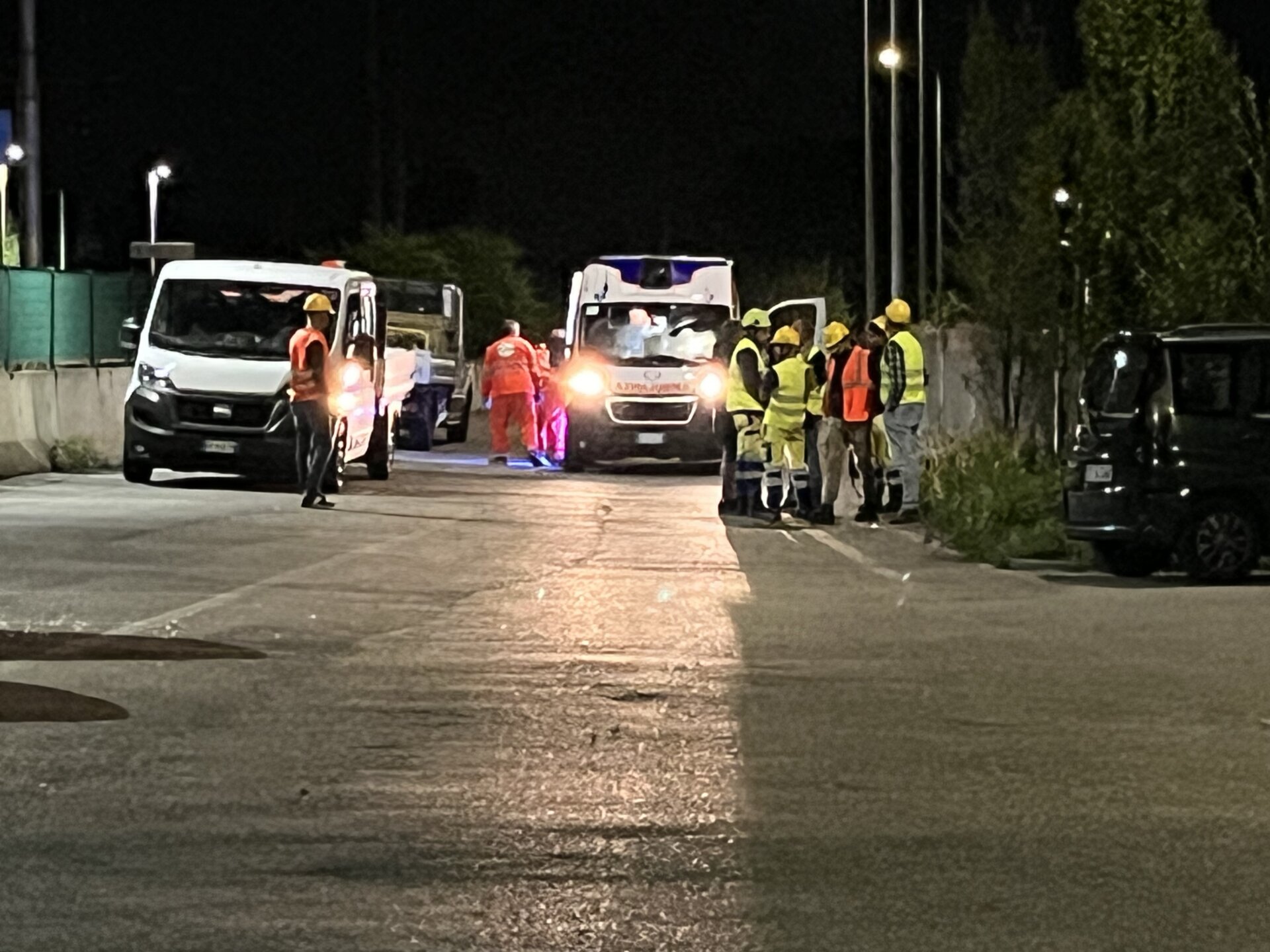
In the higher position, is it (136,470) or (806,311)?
(806,311)

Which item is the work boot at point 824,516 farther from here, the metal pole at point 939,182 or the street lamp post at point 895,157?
the metal pole at point 939,182

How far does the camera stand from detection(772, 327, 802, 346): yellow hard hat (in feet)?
69.4

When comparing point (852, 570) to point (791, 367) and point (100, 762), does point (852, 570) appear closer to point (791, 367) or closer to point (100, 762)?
point (791, 367)

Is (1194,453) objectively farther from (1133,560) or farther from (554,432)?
(554,432)

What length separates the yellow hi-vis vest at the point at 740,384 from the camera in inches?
835

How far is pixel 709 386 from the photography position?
28828 mm

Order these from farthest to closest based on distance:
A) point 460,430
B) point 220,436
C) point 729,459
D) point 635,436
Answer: point 460,430
point 635,436
point 220,436
point 729,459

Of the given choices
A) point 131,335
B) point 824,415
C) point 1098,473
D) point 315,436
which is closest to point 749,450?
point 824,415

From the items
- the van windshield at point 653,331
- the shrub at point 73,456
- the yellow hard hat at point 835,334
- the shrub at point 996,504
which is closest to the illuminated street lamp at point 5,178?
the shrub at point 73,456

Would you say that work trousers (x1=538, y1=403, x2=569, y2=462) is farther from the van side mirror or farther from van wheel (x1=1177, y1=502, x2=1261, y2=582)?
van wheel (x1=1177, y1=502, x2=1261, y2=582)

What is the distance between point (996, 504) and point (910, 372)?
2.77 meters

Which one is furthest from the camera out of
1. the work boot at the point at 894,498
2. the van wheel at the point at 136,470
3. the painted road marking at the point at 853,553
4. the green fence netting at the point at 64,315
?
the green fence netting at the point at 64,315

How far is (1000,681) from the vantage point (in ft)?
38.3

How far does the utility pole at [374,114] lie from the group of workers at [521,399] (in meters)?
37.5
